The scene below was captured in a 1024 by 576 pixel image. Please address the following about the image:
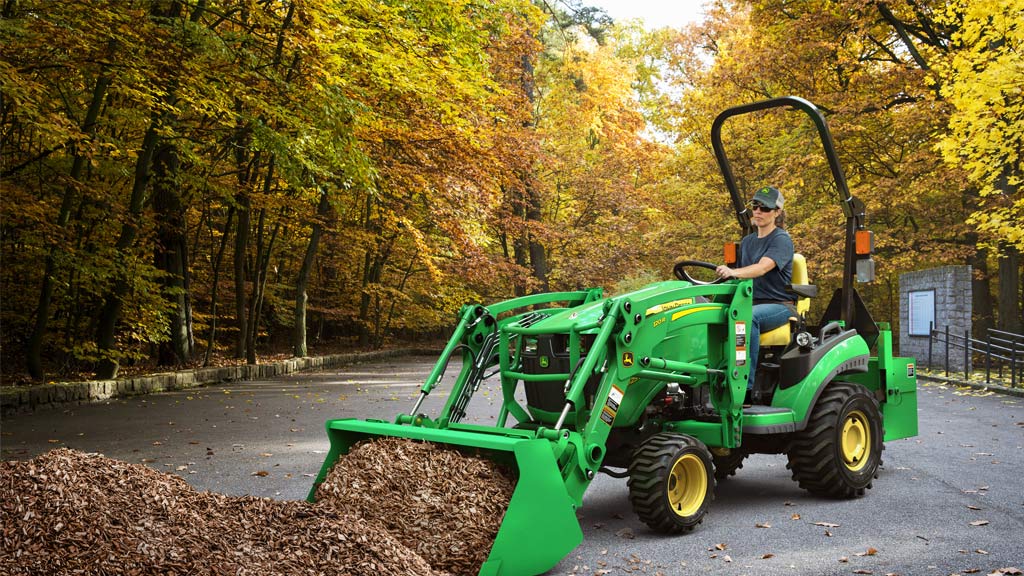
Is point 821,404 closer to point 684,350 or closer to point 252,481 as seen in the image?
point 684,350

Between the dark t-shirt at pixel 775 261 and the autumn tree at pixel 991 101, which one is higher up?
the autumn tree at pixel 991 101

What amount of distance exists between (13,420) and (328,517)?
8.29m

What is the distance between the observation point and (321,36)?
12102 millimetres

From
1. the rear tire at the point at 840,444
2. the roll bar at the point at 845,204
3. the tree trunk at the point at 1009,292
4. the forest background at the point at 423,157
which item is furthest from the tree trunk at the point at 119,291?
the tree trunk at the point at 1009,292

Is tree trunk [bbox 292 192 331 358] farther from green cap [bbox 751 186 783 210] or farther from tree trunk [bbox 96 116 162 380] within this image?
green cap [bbox 751 186 783 210]

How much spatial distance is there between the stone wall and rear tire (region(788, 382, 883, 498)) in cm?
1379

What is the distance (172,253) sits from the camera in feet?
54.4

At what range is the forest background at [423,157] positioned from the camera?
11750mm

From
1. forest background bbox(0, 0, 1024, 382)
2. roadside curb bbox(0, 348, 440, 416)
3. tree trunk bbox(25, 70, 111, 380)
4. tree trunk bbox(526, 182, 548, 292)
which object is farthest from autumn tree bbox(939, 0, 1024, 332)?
tree trunk bbox(526, 182, 548, 292)

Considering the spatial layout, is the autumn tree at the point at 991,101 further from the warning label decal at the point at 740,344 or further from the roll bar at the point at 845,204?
the warning label decal at the point at 740,344

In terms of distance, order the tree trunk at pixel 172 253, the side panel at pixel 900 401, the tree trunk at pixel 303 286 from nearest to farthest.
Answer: the side panel at pixel 900 401 → the tree trunk at pixel 172 253 → the tree trunk at pixel 303 286

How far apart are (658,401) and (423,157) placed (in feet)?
50.3

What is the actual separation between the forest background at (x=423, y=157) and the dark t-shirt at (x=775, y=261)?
22.2ft

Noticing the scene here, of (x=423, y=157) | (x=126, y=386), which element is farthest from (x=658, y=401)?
(x=423, y=157)
